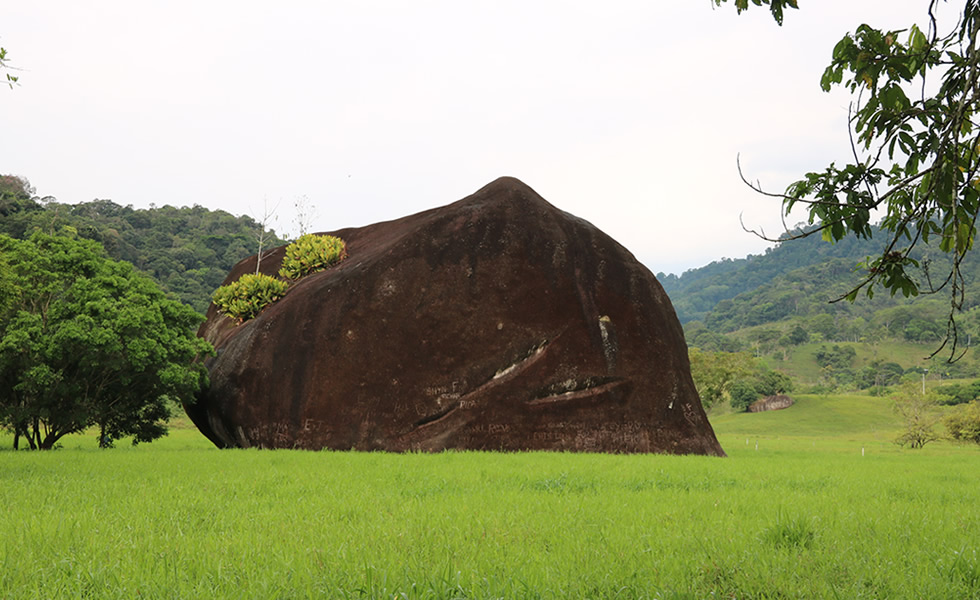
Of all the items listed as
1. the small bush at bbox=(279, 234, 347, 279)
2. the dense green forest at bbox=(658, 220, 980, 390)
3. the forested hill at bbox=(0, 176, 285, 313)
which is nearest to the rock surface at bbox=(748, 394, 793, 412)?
the dense green forest at bbox=(658, 220, 980, 390)

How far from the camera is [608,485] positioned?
964 centimetres

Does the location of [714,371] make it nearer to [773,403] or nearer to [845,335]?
[773,403]

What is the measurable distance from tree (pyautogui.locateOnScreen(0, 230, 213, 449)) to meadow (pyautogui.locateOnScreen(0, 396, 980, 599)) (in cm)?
566

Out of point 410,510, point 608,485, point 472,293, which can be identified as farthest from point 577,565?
point 472,293

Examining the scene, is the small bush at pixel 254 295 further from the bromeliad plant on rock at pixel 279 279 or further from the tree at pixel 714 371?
the tree at pixel 714 371

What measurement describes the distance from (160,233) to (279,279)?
255 feet

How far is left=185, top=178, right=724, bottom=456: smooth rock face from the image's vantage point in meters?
16.2

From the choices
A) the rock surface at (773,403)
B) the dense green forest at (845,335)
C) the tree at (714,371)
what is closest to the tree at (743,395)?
the rock surface at (773,403)

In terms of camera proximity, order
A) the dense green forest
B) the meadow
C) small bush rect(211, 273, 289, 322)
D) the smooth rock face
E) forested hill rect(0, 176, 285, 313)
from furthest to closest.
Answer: the dense green forest → forested hill rect(0, 176, 285, 313) → small bush rect(211, 273, 289, 322) → the smooth rock face → the meadow

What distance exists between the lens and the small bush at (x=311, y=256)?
2180 centimetres

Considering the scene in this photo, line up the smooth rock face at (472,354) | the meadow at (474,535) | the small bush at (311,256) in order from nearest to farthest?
the meadow at (474,535) → the smooth rock face at (472,354) → the small bush at (311,256)

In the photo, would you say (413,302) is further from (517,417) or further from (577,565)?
(577,565)

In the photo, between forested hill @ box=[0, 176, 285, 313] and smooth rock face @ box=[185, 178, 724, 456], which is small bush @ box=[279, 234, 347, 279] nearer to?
smooth rock face @ box=[185, 178, 724, 456]

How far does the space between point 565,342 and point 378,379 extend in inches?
193
